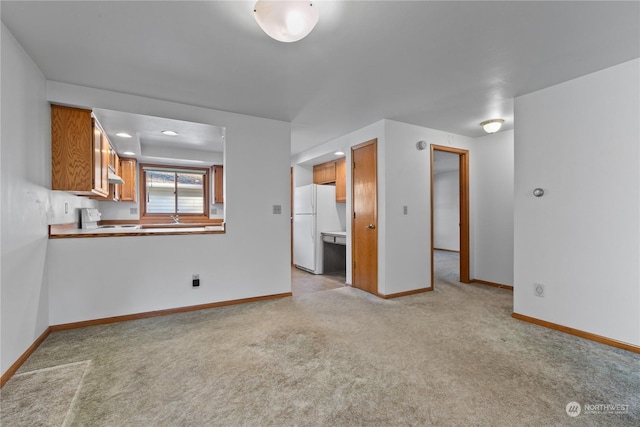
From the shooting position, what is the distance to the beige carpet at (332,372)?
1.58 m

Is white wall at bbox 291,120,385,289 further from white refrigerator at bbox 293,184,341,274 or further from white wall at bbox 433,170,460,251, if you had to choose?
white wall at bbox 433,170,460,251

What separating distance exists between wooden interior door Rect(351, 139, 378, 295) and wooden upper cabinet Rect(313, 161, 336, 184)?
3.65 ft

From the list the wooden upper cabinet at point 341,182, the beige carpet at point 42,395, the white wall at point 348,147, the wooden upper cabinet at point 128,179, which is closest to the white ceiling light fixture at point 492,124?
the white wall at point 348,147

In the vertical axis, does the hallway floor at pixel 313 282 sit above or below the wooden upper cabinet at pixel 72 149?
below

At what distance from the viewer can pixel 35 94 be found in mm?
2408

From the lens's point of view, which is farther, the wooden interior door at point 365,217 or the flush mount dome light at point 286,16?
the wooden interior door at point 365,217

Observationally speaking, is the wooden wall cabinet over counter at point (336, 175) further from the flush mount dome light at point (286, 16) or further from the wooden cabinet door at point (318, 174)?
the flush mount dome light at point (286, 16)

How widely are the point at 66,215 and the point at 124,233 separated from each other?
847 mm

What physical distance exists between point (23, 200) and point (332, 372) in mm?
2604

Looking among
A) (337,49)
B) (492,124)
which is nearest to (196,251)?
(337,49)

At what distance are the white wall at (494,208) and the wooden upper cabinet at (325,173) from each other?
2.39 m

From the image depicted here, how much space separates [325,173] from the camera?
5.70 meters

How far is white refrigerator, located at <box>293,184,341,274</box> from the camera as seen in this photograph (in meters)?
5.24

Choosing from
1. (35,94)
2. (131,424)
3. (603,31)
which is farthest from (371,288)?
(35,94)
